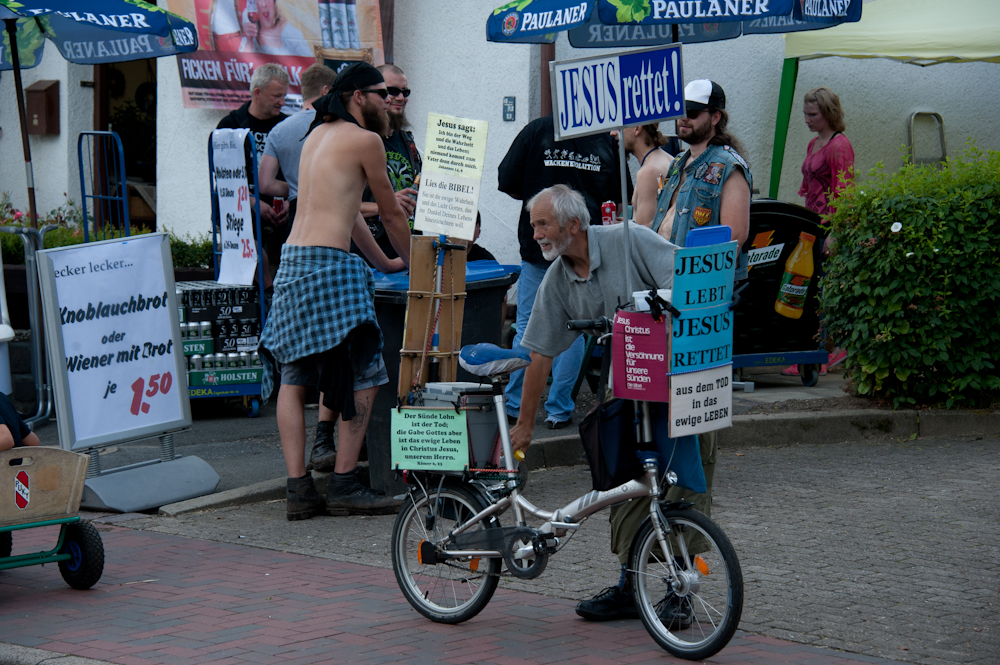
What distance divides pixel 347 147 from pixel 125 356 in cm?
170

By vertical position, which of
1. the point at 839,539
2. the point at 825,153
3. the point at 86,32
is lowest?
the point at 839,539

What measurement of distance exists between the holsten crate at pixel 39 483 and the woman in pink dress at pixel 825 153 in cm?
603

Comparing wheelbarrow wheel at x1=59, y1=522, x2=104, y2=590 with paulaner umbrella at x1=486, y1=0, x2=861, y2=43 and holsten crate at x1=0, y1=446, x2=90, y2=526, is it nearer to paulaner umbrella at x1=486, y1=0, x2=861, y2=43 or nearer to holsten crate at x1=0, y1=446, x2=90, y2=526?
holsten crate at x1=0, y1=446, x2=90, y2=526

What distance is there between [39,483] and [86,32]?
536cm

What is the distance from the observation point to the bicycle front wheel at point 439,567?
14.9ft

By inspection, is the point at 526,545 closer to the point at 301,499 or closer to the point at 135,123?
the point at 301,499

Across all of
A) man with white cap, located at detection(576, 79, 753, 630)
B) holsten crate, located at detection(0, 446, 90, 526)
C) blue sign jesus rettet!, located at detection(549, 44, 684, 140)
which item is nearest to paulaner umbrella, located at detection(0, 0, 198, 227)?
holsten crate, located at detection(0, 446, 90, 526)

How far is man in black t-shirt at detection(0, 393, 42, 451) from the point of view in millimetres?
4958

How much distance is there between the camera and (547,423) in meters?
7.72

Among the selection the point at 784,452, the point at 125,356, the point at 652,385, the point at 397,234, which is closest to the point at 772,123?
the point at 784,452

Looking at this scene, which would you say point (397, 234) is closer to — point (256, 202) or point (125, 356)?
point (125, 356)

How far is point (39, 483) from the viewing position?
4996 millimetres

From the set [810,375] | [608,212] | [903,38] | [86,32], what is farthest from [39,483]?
[903,38]

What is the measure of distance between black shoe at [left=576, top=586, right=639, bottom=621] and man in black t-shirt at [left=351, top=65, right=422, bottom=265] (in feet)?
9.94
